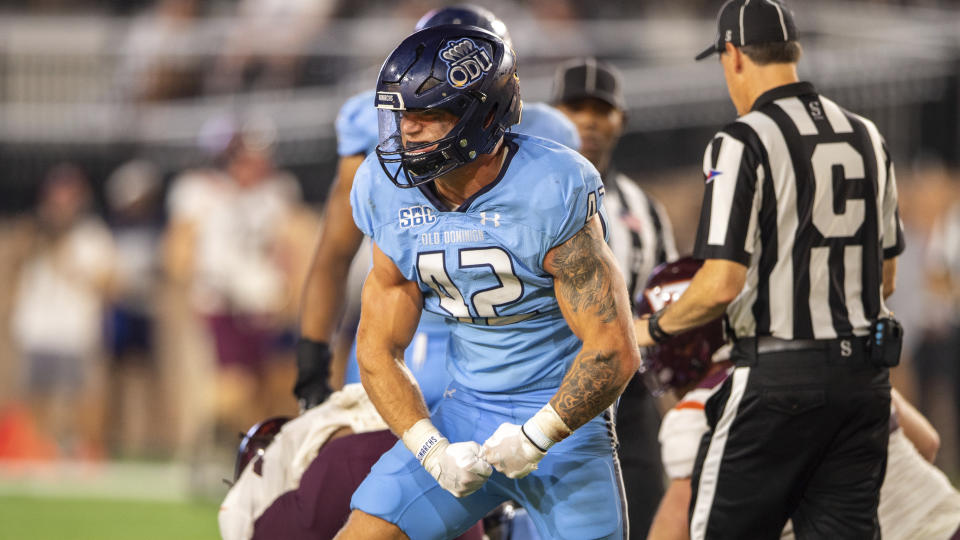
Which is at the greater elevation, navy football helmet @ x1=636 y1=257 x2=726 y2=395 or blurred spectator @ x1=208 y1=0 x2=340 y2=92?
blurred spectator @ x1=208 y1=0 x2=340 y2=92

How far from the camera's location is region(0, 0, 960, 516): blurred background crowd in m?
9.19

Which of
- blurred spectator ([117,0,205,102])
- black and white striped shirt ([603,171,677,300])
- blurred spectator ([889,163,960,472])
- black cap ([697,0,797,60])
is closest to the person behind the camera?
black cap ([697,0,797,60])

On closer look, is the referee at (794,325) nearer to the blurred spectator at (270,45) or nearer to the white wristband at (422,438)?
the white wristband at (422,438)

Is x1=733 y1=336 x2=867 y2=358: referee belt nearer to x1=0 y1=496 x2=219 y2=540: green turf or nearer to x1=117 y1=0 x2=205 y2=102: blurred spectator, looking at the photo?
x1=0 y1=496 x2=219 y2=540: green turf

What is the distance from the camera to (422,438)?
3264mm

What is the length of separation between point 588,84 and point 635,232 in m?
0.63

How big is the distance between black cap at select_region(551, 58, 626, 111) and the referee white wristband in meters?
2.27

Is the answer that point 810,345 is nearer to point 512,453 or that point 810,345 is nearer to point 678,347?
point 678,347

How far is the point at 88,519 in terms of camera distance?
7.88 meters

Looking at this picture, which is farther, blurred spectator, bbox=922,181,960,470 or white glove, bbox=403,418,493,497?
blurred spectator, bbox=922,181,960,470

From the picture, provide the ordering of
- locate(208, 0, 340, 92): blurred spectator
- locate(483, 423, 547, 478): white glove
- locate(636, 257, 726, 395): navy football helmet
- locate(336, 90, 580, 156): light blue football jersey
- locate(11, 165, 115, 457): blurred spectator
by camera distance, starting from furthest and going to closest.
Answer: locate(208, 0, 340, 92): blurred spectator → locate(11, 165, 115, 457): blurred spectator → locate(636, 257, 726, 395): navy football helmet → locate(336, 90, 580, 156): light blue football jersey → locate(483, 423, 547, 478): white glove

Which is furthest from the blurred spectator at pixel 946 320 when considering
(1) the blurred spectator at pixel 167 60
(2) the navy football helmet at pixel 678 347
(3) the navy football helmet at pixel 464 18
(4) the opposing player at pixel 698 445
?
(1) the blurred spectator at pixel 167 60

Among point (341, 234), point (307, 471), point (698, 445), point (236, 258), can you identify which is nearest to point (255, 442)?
point (307, 471)

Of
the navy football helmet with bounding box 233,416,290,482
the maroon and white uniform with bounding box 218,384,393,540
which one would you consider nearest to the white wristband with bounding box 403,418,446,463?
the maroon and white uniform with bounding box 218,384,393,540
